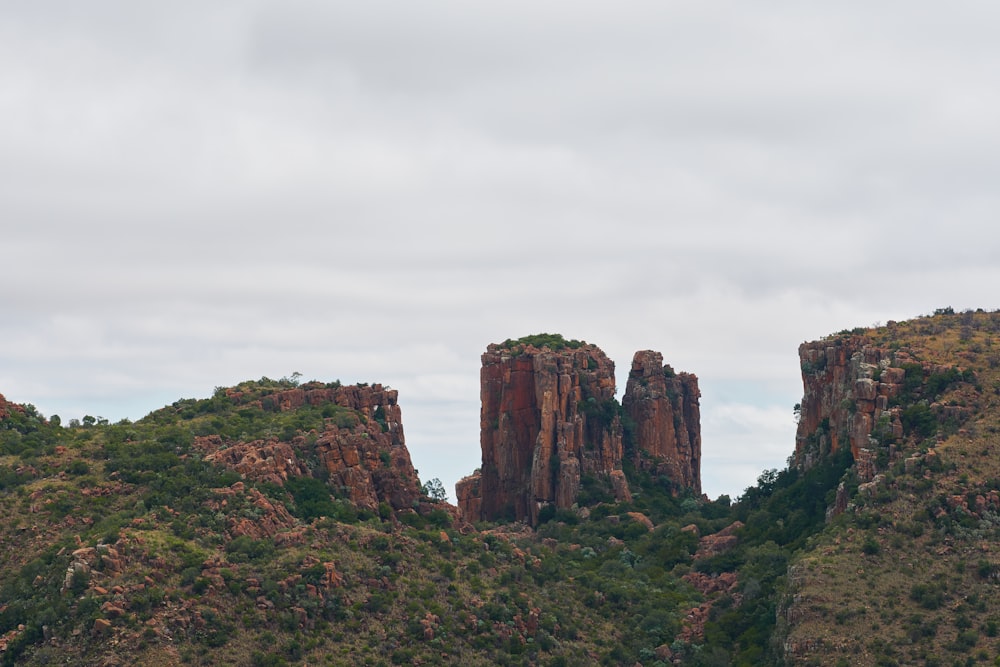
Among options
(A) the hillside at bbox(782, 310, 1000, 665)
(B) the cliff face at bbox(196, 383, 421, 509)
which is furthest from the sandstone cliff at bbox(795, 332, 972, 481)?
(B) the cliff face at bbox(196, 383, 421, 509)

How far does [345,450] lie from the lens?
7072 inches

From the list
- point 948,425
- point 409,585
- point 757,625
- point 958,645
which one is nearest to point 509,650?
point 409,585

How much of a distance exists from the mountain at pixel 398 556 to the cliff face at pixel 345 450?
24 cm

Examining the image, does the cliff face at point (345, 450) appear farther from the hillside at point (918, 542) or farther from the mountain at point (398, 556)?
the hillside at point (918, 542)

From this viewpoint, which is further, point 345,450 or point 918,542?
point 345,450

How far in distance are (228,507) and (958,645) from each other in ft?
205

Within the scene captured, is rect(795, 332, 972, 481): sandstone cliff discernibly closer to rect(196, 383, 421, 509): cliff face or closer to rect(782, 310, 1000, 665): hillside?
rect(782, 310, 1000, 665): hillside

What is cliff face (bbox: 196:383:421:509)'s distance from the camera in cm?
17262

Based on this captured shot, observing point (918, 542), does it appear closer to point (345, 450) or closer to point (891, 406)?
point (891, 406)

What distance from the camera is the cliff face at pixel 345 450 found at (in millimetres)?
172625

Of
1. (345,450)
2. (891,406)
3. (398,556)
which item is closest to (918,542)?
(891,406)

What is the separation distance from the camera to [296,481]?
17288cm

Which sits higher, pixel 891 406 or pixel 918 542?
pixel 891 406

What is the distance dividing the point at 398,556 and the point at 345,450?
17.2m
